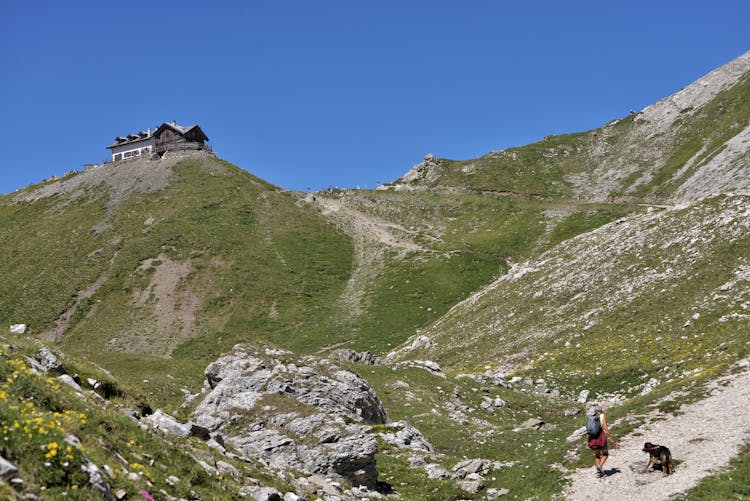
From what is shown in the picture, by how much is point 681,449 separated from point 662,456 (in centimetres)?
220

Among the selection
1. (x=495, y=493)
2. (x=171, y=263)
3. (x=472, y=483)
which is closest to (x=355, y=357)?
(x=472, y=483)

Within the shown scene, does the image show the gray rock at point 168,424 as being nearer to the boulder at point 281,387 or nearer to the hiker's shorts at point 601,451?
the boulder at point 281,387

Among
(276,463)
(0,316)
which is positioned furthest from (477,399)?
(0,316)

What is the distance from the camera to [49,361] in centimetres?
1945

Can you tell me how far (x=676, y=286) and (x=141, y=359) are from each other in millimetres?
44512

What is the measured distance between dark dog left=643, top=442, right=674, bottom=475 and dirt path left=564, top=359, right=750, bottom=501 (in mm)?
277

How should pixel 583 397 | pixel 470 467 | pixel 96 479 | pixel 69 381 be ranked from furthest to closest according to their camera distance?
pixel 583 397
pixel 470 467
pixel 69 381
pixel 96 479

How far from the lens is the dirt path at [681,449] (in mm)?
21672

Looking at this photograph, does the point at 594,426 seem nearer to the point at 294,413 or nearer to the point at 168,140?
the point at 294,413

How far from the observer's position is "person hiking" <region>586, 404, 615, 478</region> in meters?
23.9

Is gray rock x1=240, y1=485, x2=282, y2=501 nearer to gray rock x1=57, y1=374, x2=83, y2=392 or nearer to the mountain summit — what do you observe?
the mountain summit

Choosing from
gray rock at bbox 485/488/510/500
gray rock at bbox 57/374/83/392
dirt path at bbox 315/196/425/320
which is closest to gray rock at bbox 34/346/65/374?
gray rock at bbox 57/374/83/392

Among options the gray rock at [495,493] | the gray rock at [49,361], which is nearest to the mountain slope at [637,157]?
the gray rock at [495,493]

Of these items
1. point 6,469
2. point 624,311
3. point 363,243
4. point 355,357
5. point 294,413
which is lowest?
point 6,469
